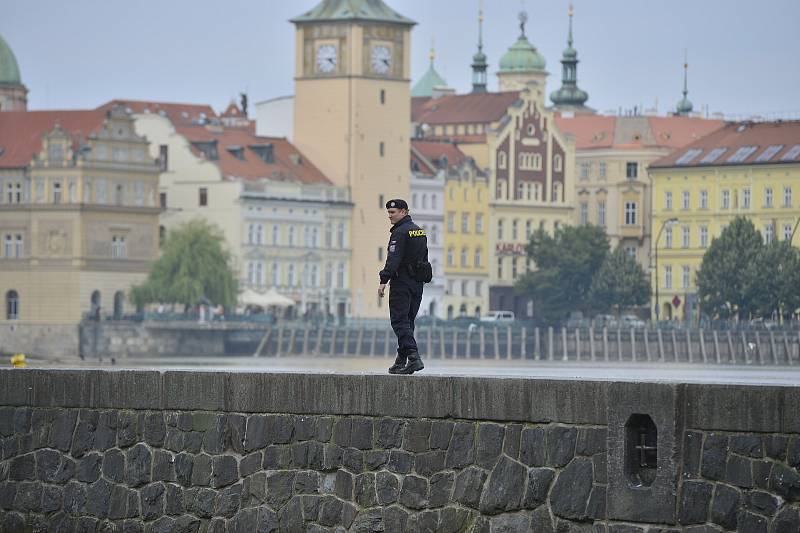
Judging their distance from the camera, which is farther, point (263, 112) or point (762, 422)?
point (263, 112)

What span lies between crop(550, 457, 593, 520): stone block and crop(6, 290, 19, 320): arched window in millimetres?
131651

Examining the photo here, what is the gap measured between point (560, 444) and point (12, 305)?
133 meters

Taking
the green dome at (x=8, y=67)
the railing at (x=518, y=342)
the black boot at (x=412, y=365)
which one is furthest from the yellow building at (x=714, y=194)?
the black boot at (x=412, y=365)

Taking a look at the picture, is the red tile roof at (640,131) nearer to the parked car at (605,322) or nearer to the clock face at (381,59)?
the clock face at (381,59)

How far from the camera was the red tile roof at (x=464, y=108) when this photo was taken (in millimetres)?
188750

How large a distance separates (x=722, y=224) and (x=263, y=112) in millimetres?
30630

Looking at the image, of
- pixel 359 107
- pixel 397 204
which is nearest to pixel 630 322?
pixel 359 107

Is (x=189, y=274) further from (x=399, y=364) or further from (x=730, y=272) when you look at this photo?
(x=399, y=364)

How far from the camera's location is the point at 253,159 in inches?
6555

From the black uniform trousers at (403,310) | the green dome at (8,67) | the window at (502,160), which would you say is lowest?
the black uniform trousers at (403,310)

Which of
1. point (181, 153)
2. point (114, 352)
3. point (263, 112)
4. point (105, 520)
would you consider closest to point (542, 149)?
point (263, 112)

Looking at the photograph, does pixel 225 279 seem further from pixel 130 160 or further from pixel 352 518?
pixel 352 518

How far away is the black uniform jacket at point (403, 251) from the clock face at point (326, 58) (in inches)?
5699

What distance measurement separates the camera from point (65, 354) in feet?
477
